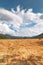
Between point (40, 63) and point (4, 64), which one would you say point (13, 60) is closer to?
point (4, 64)

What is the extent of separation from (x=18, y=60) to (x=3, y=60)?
1531 millimetres

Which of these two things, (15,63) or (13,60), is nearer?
(15,63)

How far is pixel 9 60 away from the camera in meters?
17.8

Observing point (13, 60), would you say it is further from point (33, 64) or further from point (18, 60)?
point (33, 64)

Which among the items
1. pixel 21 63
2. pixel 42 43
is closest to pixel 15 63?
pixel 21 63

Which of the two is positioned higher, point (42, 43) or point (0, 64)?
point (42, 43)

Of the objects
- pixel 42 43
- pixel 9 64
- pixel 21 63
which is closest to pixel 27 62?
pixel 21 63

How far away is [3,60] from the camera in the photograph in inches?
694

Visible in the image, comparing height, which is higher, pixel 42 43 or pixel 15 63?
pixel 42 43

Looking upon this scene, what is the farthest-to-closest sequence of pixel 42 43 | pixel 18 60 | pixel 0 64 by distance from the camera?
pixel 42 43 → pixel 18 60 → pixel 0 64

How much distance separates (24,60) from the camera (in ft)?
57.5

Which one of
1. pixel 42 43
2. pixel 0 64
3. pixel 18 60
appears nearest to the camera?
pixel 0 64

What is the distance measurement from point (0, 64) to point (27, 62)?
2606 millimetres

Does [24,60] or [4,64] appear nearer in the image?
[4,64]
